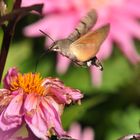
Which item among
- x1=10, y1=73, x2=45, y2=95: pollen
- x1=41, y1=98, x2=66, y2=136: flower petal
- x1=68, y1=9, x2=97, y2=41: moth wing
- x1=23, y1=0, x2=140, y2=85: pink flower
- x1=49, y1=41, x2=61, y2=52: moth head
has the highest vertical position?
x1=68, y1=9, x2=97, y2=41: moth wing

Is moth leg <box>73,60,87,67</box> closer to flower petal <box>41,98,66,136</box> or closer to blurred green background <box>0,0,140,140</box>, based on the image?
flower petal <box>41,98,66,136</box>

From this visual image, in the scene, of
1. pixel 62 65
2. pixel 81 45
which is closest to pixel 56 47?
pixel 81 45

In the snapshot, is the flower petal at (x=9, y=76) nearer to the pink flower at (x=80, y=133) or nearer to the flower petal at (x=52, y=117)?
the flower petal at (x=52, y=117)

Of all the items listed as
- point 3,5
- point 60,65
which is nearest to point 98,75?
point 60,65

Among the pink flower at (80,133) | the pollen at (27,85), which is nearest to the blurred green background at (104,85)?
the pink flower at (80,133)

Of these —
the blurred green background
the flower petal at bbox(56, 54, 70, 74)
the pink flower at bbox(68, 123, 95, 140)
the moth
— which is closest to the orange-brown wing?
the moth
